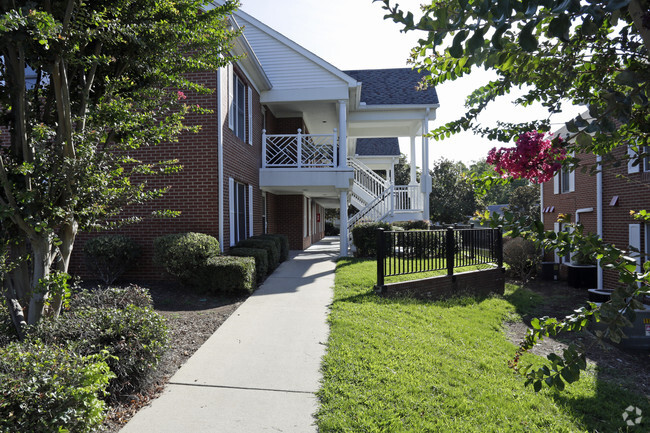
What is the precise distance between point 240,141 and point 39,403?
8.78 metres

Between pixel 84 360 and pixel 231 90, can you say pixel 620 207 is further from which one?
pixel 84 360

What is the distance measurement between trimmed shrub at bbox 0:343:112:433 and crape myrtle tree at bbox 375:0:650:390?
2.57m

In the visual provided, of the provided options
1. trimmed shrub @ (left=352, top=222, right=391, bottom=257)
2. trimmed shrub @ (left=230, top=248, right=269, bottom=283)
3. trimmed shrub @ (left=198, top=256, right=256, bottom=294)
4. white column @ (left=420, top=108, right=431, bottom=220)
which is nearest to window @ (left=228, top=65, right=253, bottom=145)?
trimmed shrub @ (left=230, top=248, right=269, bottom=283)

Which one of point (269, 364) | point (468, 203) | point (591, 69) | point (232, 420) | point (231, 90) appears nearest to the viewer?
point (591, 69)

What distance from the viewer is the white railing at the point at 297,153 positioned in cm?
1250

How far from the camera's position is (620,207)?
34.7 ft

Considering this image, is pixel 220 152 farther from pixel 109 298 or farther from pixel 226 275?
pixel 109 298

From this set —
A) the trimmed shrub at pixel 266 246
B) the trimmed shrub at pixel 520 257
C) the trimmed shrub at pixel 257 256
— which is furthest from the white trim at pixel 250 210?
the trimmed shrub at pixel 520 257

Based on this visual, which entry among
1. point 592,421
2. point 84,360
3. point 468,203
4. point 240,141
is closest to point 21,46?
point 84,360

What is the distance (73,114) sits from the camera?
4.64 meters

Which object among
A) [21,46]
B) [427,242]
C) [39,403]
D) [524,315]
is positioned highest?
[21,46]

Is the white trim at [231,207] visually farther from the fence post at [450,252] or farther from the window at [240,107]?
the fence post at [450,252]

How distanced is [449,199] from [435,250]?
24184 mm

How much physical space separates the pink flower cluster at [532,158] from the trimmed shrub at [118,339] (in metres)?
3.24
